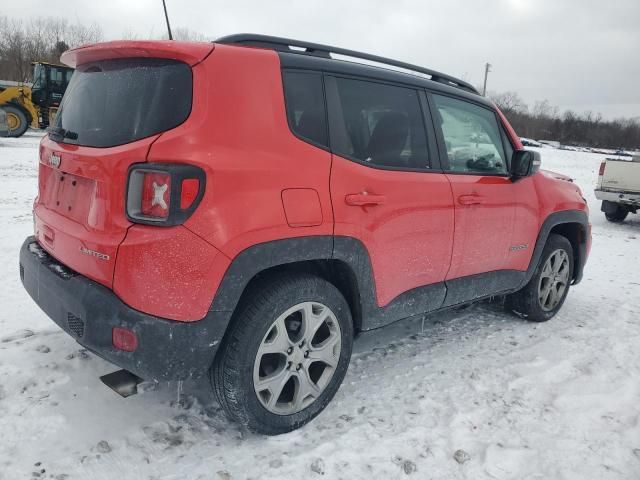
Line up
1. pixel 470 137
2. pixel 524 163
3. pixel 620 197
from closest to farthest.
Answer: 1. pixel 470 137
2. pixel 524 163
3. pixel 620 197

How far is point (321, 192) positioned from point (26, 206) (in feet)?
20.9

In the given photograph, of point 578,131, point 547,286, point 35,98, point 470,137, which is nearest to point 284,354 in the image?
point 470,137

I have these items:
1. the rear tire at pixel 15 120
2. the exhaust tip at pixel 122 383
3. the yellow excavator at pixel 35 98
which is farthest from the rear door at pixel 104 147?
the rear tire at pixel 15 120

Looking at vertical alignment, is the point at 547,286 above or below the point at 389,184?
below

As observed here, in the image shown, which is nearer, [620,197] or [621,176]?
[620,197]

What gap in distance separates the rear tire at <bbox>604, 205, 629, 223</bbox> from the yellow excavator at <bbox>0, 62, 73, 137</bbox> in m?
17.6

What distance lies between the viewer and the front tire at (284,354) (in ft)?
7.27

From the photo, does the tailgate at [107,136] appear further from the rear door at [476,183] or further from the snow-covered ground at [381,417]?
the rear door at [476,183]

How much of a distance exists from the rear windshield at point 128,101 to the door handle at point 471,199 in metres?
1.81

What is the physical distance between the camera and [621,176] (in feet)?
32.9

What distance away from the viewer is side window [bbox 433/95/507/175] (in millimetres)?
3148

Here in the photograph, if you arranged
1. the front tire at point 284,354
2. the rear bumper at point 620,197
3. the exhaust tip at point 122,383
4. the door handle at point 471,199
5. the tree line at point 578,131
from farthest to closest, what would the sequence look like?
the tree line at point 578,131, the rear bumper at point 620,197, the door handle at point 471,199, the exhaust tip at point 122,383, the front tire at point 284,354

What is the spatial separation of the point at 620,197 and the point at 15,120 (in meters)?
19.1

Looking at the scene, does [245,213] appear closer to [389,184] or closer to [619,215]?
[389,184]
